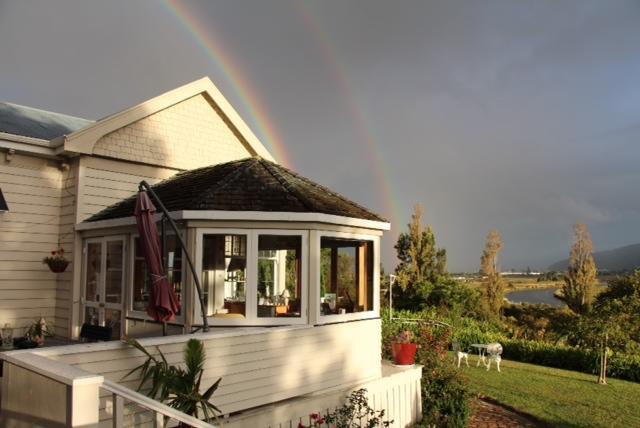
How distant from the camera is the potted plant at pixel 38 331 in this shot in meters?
11.0

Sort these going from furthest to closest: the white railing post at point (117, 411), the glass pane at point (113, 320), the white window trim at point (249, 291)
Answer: the glass pane at point (113, 320), the white window trim at point (249, 291), the white railing post at point (117, 411)

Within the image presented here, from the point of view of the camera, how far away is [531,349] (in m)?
23.1

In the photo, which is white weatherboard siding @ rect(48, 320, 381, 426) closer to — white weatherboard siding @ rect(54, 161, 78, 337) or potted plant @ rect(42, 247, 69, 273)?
potted plant @ rect(42, 247, 69, 273)

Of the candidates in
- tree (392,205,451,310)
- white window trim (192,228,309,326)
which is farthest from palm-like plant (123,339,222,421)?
tree (392,205,451,310)

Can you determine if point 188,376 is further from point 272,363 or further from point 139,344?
point 272,363

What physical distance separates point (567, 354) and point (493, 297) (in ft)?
78.6

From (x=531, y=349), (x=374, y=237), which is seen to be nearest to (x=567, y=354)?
(x=531, y=349)

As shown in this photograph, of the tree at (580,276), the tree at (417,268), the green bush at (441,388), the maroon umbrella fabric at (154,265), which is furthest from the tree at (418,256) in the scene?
the maroon umbrella fabric at (154,265)

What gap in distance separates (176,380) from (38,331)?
6920mm

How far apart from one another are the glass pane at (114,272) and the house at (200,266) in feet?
0.09

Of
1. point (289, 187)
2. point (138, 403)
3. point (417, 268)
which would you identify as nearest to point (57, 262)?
point (289, 187)

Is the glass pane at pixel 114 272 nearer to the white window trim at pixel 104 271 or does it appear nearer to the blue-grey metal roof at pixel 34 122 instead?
the white window trim at pixel 104 271

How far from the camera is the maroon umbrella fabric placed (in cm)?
729

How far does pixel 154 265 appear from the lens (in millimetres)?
7289
